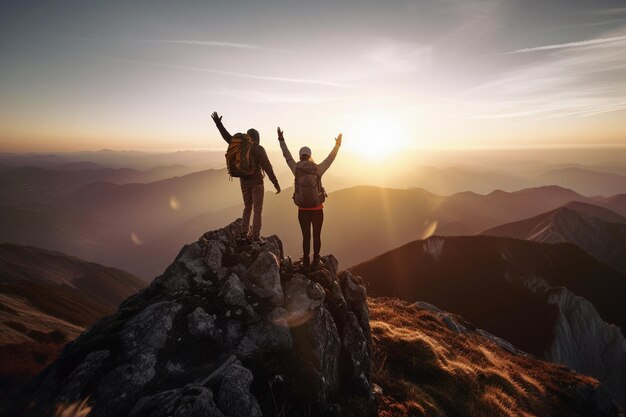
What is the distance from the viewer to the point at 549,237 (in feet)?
409

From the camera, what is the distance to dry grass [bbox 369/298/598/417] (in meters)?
11.6

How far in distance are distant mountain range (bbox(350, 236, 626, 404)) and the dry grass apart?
4444 cm

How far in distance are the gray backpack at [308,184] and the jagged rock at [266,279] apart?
2667 mm

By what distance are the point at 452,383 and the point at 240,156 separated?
542 inches

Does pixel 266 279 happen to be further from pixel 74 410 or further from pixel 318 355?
pixel 74 410

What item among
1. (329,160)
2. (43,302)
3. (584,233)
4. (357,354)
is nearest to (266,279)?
(357,354)

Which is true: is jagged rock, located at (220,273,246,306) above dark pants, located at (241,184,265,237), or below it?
below

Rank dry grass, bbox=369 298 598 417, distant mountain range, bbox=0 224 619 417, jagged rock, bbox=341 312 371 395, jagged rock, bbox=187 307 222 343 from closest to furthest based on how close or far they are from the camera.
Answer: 1. distant mountain range, bbox=0 224 619 417
2. jagged rock, bbox=187 307 222 343
3. jagged rock, bbox=341 312 371 395
4. dry grass, bbox=369 298 598 417

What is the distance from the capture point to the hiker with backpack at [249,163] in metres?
10.9

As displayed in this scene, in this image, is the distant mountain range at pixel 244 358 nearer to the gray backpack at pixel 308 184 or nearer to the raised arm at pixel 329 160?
the gray backpack at pixel 308 184

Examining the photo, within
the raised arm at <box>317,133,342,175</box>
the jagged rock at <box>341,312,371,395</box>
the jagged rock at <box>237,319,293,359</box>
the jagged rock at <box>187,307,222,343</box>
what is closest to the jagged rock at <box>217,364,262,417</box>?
Answer: the jagged rock at <box>237,319,293,359</box>

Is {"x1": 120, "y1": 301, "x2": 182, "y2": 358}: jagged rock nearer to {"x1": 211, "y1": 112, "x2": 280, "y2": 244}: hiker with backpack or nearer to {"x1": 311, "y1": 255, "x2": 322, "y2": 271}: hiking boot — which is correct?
{"x1": 211, "y1": 112, "x2": 280, "y2": 244}: hiker with backpack

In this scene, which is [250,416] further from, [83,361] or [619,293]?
[619,293]

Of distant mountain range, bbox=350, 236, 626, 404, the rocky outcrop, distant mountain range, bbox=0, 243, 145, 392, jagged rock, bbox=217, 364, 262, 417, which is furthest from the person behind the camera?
distant mountain range, bbox=350, 236, 626, 404
